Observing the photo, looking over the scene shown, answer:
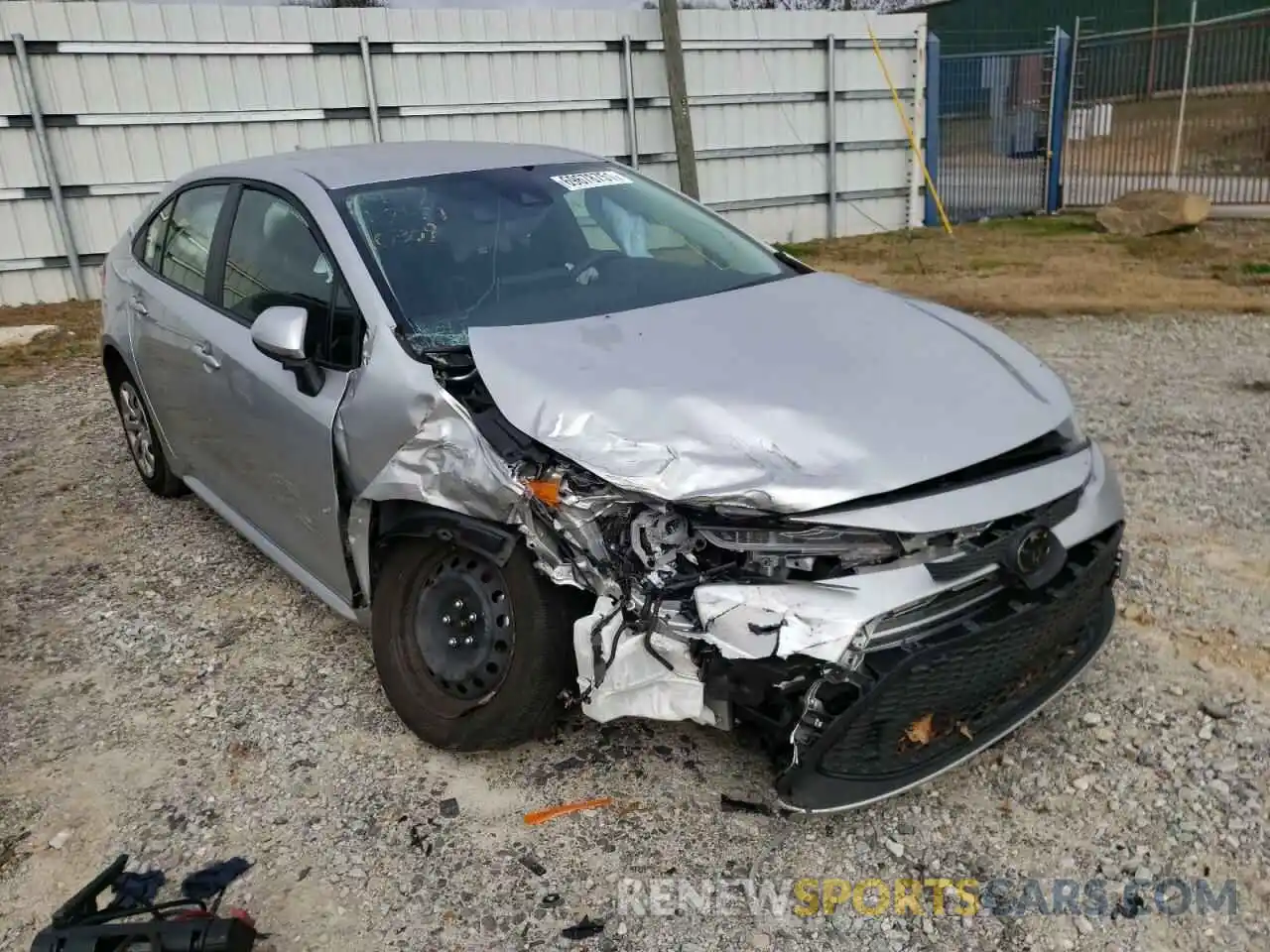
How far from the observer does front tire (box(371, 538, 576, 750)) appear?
2582 millimetres

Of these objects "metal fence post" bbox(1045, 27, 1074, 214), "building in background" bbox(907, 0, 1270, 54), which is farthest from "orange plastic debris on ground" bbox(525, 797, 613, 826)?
"building in background" bbox(907, 0, 1270, 54)

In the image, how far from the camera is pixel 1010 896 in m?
2.36

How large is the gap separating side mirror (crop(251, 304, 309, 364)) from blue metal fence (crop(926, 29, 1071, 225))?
11.5 m

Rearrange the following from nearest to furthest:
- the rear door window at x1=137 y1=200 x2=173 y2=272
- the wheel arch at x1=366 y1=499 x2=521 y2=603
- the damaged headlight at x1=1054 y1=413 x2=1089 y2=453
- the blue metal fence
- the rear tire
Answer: the wheel arch at x1=366 y1=499 x2=521 y2=603 → the damaged headlight at x1=1054 y1=413 x2=1089 y2=453 → the rear door window at x1=137 y1=200 x2=173 y2=272 → the rear tire → the blue metal fence

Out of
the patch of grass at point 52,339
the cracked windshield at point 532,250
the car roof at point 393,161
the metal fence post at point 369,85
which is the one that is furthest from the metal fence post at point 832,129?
the cracked windshield at point 532,250

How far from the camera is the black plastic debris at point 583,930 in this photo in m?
2.31

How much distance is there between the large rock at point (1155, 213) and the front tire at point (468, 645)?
11.1m

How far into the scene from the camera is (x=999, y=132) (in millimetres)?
13641

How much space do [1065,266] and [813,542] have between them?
903cm

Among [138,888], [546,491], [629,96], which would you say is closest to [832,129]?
[629,96]

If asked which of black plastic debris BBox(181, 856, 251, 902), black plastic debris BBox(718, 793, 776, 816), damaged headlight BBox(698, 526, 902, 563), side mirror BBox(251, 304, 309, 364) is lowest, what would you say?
black plastic debris BBox(718, 793, 776, 816)

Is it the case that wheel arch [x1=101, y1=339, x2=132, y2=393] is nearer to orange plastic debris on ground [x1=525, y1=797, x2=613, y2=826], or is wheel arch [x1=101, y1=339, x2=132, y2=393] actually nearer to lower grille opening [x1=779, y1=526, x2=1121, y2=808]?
orange plastic debris on ground [x1=525, y1=797, x2=613, y2=826]

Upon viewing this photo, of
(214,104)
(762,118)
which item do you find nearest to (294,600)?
(214,104)

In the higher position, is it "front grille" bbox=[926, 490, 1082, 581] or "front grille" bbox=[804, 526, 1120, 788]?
"front grille" bbox=[926, 490, 1082, 581]
